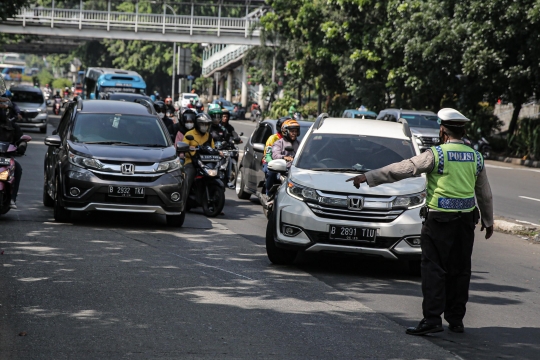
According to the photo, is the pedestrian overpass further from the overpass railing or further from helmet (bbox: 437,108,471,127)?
helmet (bbox: 437,108,471,127)

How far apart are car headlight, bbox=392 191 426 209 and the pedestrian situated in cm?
216

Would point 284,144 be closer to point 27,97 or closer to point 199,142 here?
point 199,142

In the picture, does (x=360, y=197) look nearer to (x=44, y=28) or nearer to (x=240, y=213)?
(x=240, y=213)

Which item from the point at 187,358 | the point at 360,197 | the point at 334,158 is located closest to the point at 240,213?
the point at 334,158

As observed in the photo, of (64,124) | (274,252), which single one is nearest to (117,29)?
(64,124)

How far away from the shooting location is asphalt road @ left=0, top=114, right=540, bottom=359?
21.8 feet

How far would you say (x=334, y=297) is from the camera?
28.1 ft

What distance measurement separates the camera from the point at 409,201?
976 cm

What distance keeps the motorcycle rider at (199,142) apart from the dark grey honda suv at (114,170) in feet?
4.23

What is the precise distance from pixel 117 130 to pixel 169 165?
115 centimetres

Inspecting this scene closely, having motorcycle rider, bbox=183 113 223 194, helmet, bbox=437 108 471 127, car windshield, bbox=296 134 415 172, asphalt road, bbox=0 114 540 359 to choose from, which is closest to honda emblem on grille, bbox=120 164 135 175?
asphalt road, bbox=0 114 540 359

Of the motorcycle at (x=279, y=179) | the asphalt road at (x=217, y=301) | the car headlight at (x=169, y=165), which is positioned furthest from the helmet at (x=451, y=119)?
the car headlight at (x=169, y=165)

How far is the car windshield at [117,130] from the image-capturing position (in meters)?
13.2

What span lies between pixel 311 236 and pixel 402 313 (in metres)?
1.84
